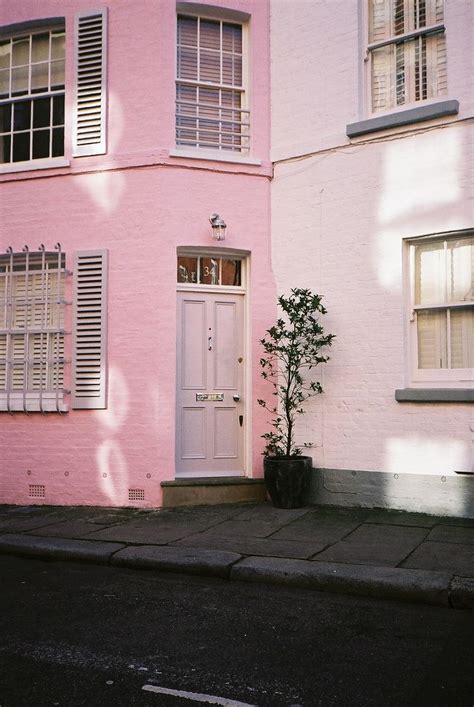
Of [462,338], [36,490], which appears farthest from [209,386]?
[462,338]

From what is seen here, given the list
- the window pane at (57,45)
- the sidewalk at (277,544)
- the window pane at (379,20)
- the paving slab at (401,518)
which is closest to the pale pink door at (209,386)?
the sidewalk at (277,544)

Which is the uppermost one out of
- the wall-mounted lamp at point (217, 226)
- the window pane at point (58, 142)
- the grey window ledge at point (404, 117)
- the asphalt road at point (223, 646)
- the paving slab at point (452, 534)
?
the window pane at point (58, 142)

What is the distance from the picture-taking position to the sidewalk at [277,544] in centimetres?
561

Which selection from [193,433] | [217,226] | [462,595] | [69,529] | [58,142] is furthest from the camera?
[58,142]

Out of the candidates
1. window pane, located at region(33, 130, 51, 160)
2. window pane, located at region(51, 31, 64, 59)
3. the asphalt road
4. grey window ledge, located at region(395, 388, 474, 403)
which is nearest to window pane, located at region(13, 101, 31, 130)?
window pane, located at region(33, 130, 51, 160)

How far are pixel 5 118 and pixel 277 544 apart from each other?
7694 millimetres

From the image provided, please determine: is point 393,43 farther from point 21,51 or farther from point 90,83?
point 21,51

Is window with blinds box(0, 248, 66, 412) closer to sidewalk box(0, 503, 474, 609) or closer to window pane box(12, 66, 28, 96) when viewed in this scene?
sidewalk box(0, 503, 474, 609)

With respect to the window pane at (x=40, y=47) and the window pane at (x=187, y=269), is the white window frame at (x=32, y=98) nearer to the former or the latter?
the window pane at (x=40, y=47)

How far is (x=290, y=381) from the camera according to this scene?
8.94 metres

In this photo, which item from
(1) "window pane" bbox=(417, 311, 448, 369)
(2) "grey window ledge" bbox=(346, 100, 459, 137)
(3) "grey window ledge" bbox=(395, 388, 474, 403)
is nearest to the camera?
(3) "grey window ledge" bbox=(395, 388, 474, 403)

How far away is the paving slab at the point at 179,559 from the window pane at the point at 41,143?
6.21 meters

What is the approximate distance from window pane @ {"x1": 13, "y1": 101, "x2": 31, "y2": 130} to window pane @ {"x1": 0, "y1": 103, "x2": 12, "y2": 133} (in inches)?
4.6

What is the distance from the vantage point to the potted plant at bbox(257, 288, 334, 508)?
866cm
